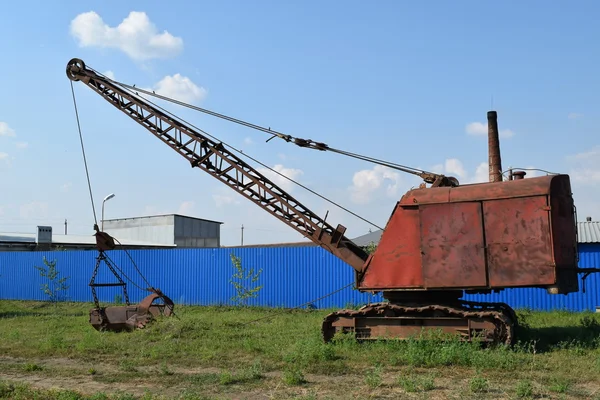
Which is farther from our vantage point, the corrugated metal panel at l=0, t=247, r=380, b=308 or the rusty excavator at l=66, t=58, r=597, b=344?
the corrugated metal panel at l=0, t=247, r=380, b=308

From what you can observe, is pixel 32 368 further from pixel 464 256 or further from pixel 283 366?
pixel 464 256

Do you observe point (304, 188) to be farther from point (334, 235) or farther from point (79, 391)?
point (79, 391)

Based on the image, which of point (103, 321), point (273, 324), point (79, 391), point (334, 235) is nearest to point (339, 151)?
point (334, 235)

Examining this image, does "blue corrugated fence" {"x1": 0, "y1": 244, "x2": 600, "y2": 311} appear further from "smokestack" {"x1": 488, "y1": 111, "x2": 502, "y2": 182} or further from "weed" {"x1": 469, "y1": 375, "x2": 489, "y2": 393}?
"weed" {"x1": 469, "y1": 375, "x2": 489, "y2": 393}

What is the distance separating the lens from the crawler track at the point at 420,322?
10852 mm

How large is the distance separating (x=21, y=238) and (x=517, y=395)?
129ft

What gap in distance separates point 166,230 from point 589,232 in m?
38.7

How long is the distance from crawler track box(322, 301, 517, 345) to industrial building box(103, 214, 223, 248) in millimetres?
40534

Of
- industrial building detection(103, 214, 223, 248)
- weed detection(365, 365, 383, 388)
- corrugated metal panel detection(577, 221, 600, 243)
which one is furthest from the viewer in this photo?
industrial building detection(103, 214, 223, 248)

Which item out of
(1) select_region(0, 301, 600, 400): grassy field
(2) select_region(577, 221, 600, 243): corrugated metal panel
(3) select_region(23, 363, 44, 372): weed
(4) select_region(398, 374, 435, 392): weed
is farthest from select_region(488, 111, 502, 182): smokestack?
(3) select_region(23, 363, 44, 372): weed

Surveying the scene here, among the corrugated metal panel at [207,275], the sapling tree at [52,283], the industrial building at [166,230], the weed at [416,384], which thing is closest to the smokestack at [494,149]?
the corrugated metal panel at [207,275]

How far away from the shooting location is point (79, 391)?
8.24m

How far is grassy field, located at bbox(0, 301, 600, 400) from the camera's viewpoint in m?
7.91

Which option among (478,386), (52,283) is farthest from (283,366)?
(52,283)
